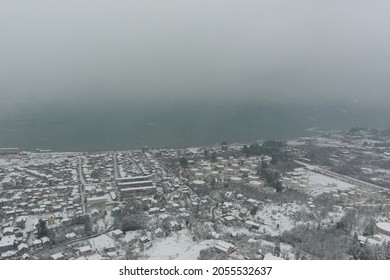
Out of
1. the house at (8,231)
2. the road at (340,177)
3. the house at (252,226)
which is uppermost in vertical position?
the house at (8,231)

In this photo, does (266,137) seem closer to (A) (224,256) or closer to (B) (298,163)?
(B) (298,163)

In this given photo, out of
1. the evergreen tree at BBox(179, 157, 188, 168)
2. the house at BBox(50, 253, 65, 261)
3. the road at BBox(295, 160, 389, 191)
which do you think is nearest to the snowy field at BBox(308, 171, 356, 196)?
the road at BBox(295, 160, 389, 191)

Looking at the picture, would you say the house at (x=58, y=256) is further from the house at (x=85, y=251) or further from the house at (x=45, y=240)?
the house at (x=45, y=240)

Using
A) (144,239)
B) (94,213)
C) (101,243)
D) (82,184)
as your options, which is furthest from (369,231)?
(82,184)

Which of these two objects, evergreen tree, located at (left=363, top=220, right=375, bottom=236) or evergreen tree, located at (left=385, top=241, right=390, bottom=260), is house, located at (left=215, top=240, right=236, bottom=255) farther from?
evergreen tree, located at (left=363, top=220, right=375, bottom=236)

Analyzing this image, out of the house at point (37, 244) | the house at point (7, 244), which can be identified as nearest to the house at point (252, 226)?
the house at point (37, 244)

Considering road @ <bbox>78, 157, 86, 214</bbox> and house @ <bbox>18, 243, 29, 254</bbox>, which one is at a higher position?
road @ <bbox>78, 157, 86, 214</bbox>

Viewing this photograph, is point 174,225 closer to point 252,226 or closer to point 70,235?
point 252,226
